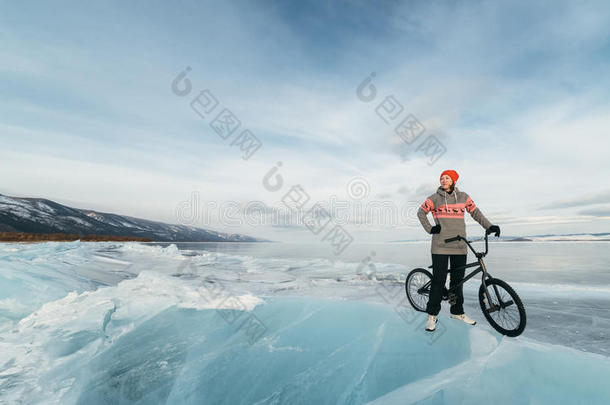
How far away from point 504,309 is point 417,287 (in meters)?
1.71

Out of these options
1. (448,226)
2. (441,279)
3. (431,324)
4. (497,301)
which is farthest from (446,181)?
(431,324)

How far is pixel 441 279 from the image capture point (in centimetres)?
418

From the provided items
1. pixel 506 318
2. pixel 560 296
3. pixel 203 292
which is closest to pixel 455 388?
pixel 506 318

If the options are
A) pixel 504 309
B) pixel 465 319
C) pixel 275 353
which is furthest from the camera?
pixel 465 319

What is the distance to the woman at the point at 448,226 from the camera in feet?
13.8

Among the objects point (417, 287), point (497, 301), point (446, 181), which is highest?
point (446, 181)

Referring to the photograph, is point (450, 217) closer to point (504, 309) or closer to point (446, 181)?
point (446, 181)

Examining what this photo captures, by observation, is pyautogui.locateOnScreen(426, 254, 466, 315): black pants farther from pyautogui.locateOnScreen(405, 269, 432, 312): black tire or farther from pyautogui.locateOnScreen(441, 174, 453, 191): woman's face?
pyautogui.locateOnScreen(441, 174, 453, 191): woman's face

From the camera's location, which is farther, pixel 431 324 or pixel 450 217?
pixel 450 217

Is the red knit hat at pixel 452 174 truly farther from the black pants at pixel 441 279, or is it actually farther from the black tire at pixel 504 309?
the black tire at pixel 504 309

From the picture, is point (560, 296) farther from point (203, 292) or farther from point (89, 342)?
point (89, 342)

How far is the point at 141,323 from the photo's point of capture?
14.3 feet

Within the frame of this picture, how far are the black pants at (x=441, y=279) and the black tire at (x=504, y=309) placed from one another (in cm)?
35

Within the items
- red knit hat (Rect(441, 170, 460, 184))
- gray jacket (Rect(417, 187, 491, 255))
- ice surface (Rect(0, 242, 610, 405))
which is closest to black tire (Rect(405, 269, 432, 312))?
ice surface (Rect(0, 242, 610, 405))
